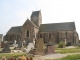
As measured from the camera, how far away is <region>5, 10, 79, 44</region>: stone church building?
4474 cm

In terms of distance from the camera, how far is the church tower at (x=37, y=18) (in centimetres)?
5138

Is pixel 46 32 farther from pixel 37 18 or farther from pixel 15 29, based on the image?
pixel 15 29

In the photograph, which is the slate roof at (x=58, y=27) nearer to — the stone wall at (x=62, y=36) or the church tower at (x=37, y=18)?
the stone wall at (x=62, y=36)

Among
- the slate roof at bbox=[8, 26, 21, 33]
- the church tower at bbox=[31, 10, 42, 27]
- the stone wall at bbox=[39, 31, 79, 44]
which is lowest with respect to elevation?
the stone wall at bbox=[39, 31, 79, 44]

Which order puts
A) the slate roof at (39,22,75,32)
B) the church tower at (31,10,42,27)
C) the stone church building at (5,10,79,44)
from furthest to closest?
the church tower at (31,10,42,27), the slate roof at (39,22,75,32), the stone church building at (5,10,79,44)

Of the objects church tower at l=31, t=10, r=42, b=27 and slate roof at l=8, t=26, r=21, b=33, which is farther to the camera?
church tower at l=31, t=10, r=42, b=27

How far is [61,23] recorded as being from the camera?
4859cm

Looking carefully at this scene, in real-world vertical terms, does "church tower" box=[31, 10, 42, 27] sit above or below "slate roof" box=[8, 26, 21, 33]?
above

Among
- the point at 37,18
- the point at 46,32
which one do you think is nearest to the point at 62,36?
the point at 46,32

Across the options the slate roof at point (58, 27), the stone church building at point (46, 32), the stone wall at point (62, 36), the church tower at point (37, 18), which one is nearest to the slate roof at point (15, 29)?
the stone church building at point (46, 32)

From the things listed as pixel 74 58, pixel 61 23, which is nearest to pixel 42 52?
pixel 74 58

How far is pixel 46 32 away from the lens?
156ft

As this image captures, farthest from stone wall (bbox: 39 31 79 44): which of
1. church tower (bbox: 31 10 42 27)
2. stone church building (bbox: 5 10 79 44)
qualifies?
church tower (bbox: 31 10 42 27)

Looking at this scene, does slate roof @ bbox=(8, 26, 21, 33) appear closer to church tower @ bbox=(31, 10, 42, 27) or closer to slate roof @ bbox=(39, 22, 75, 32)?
church tower @ bbox=(31, 10, 42, 27)
